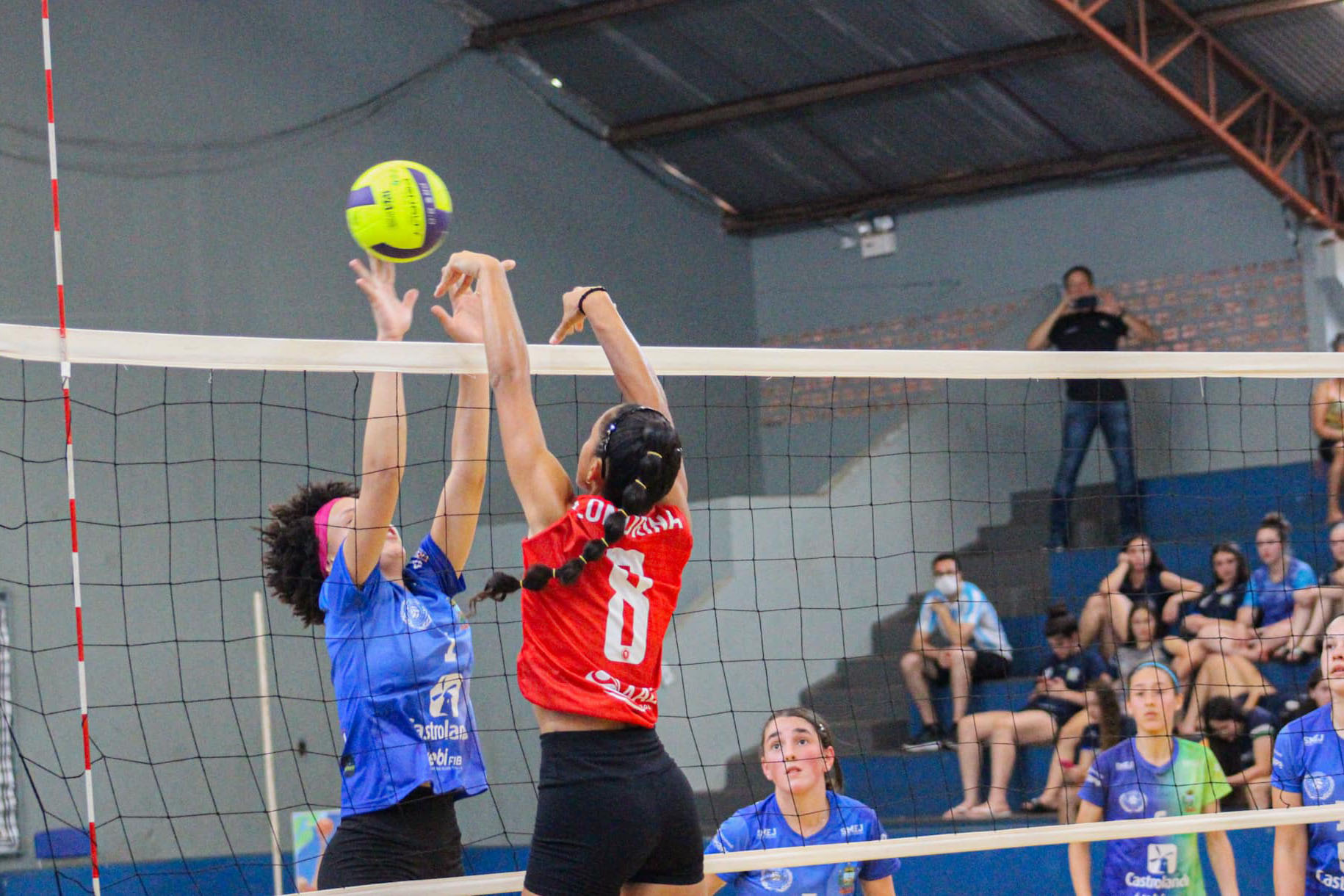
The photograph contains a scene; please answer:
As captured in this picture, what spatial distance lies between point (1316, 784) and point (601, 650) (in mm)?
3134

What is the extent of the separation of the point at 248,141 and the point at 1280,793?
850 centimetres

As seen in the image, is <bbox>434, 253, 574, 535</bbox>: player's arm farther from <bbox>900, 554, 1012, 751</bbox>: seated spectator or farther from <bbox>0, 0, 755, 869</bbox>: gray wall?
<bbox>900, 554, 1012, 751</bbox>: seated spectator

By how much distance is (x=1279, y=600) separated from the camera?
9.07 m

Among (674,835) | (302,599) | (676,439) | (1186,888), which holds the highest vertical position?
(676,439)

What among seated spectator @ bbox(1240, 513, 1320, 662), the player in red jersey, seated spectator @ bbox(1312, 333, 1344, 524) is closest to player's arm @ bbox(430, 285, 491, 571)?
the player in red jersey

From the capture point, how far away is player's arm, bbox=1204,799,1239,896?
235 inches

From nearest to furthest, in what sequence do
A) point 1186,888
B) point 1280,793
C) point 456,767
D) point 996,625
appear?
1. point 456,767
2. point 1280,793
3. point 1186,888
4. point 996,625

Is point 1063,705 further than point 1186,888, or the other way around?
point 1063,705

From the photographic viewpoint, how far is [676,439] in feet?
10.7

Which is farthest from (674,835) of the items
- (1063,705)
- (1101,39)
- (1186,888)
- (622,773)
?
(1101,39)

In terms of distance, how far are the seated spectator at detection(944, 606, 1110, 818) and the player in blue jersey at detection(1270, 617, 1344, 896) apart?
3667 millimetres

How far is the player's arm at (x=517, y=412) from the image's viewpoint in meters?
3.23

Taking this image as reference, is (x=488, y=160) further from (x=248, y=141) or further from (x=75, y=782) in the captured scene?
(x=75, y=782)

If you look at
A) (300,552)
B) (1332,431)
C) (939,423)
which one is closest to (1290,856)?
(300,552)
